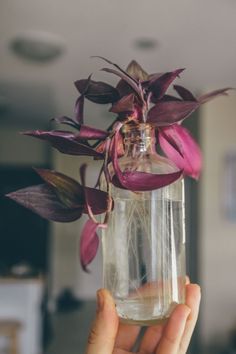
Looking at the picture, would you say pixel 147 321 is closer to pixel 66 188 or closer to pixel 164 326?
pixel 164 326

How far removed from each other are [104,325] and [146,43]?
2116 mm

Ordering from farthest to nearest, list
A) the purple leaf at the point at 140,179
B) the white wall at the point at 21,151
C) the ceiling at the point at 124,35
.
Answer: the white wall at the point at 21,151 → the ceiling at the point at 124,35 → the purple leaf at the point at 140,179

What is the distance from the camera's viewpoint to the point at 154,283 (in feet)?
1.75

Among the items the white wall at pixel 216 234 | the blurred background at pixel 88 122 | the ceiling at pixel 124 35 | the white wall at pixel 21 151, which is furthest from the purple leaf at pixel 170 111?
the white wall at pixel 21 151

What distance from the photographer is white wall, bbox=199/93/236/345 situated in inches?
126

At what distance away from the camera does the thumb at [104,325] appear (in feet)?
1.72

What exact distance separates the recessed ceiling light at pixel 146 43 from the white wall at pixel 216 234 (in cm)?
80

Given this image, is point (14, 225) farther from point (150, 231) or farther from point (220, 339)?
point (150, 231)

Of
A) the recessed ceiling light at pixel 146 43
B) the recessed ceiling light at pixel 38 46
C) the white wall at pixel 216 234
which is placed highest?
the recessed ceiling light at pixel 146 43

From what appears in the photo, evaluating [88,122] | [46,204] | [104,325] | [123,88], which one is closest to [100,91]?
[123,88]

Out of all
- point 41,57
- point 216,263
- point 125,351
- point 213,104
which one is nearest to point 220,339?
point 216,263

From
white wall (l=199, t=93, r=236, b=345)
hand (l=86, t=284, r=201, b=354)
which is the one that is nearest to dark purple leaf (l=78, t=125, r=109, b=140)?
hand (l=86, t=284, r=201, b=354)

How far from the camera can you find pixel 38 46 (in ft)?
8.12

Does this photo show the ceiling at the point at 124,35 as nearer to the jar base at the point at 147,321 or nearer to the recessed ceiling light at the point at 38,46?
the recessed ceiling light at the point at 38,46
